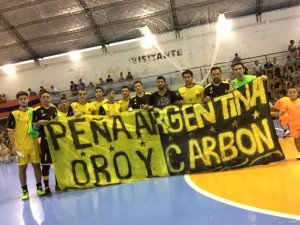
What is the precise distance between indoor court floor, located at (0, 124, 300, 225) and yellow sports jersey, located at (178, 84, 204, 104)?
4.67 ft

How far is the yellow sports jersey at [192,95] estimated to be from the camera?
6.37 m

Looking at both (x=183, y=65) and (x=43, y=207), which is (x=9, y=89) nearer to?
(x=183, y=65)

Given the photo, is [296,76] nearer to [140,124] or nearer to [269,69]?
[269,69]

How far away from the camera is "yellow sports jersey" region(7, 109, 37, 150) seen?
6.00 meters

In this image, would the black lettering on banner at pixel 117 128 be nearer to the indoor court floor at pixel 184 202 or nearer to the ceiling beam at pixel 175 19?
the indoor court floor at pixel 184 202

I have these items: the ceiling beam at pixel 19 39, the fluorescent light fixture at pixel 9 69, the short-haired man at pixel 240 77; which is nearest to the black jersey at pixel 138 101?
the short-haired man at pixel 240 77

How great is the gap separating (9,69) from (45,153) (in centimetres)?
1815

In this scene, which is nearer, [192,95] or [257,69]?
[192,95]

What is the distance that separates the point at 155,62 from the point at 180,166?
15309 mm

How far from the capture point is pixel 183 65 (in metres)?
20.4

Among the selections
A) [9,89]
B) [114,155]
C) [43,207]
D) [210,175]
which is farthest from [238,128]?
[9,89]

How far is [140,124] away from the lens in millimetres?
6176

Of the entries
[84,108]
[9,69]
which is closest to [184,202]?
[84,108]

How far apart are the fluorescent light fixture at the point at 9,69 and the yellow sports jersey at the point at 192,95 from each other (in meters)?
18.6
